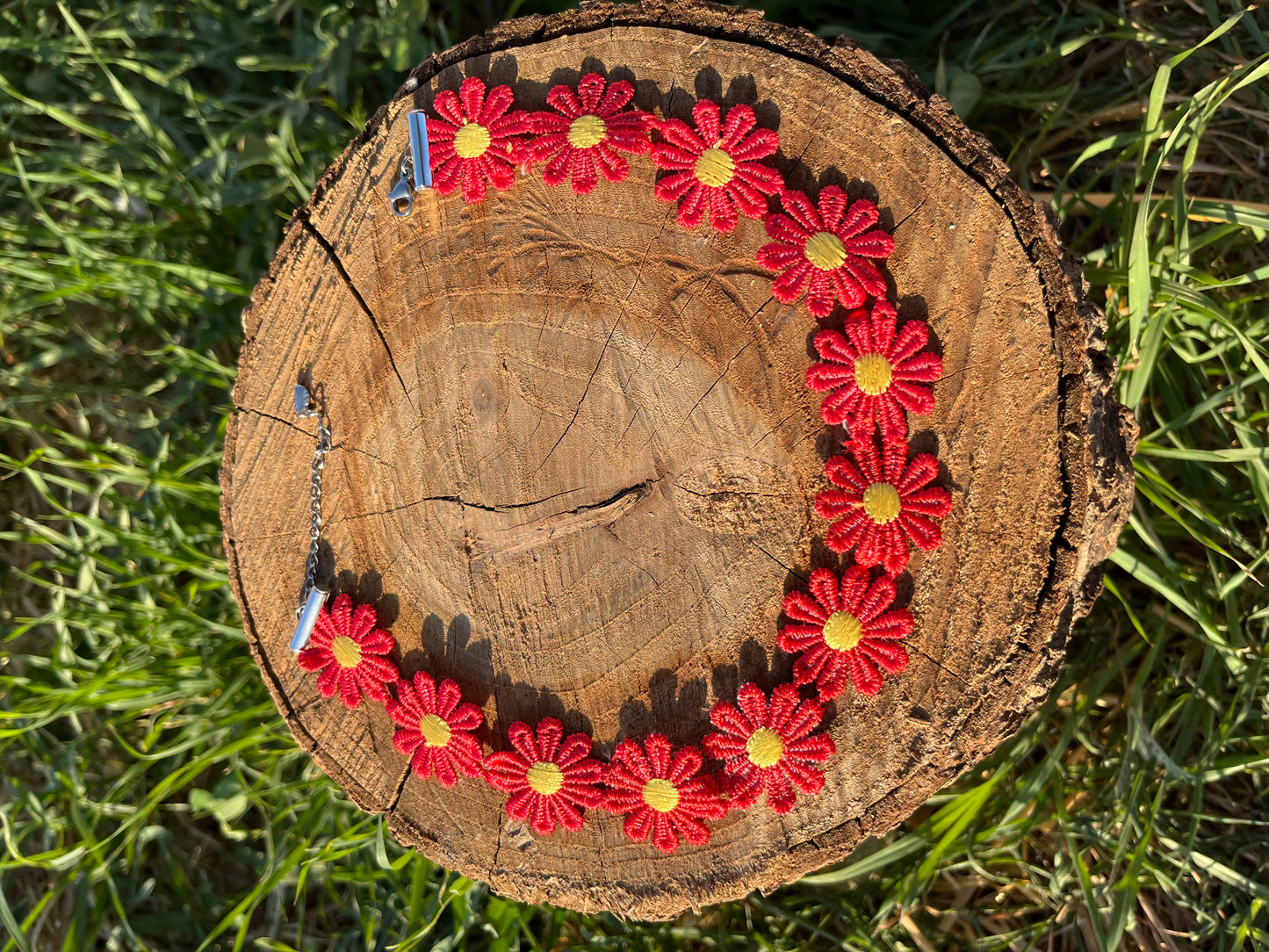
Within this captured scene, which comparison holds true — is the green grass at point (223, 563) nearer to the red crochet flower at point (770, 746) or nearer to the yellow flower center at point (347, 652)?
the yellow flower center at point (347, 652)

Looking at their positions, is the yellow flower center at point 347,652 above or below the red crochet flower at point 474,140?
below

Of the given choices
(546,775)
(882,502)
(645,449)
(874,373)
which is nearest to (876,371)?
(874,373)

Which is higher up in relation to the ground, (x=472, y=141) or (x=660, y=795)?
(x=472, y=141)

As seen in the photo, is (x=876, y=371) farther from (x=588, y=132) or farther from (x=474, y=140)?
(x=474, y=140)

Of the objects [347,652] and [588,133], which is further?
[347,652]

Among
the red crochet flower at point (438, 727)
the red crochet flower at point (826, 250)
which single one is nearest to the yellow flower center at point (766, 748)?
the red crochet flower at point (438, 727)

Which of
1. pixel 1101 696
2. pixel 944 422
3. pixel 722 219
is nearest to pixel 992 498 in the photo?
pixel 944 422
